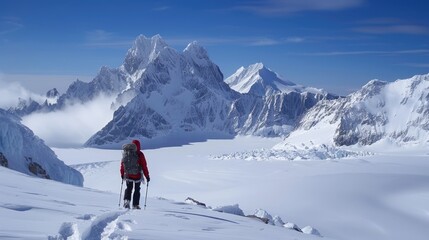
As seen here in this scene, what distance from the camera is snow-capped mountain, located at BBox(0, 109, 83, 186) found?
26.9m

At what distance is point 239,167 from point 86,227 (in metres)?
74.4

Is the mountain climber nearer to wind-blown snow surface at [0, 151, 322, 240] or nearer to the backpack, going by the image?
the backpack

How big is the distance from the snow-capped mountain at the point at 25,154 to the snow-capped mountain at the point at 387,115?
113370 millimetres

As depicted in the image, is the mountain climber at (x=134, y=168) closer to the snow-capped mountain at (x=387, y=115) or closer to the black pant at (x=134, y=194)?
the black pant at (x=134, y=194)

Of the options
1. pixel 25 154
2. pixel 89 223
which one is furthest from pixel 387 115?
pixel 89 223

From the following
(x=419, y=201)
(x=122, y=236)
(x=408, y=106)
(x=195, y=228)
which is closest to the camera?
(x=122, y=236)

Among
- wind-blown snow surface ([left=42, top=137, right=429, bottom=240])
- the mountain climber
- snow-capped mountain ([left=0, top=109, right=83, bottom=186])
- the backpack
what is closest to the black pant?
the mountain climber

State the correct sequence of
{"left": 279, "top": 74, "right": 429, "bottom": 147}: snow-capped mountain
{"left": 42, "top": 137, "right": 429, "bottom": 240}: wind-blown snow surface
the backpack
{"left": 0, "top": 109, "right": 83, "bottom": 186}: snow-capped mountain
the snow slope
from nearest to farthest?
the snow slope → {"left": 42, "top": 137, "right": 429, "bottom": 240}: wind-blown snow surface → the backpack → {"left": 0, "top": 109, "right": 83, "bottom": 186}: snow-capped mountain → {"left": 279, "top": 74, "right": 429, "bottom": 147}: snow-capped mountain

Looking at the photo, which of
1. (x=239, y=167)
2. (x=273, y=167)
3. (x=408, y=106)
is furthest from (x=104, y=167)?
(x=408, y=106)

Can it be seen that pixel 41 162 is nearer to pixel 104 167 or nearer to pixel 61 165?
pixel 61 165

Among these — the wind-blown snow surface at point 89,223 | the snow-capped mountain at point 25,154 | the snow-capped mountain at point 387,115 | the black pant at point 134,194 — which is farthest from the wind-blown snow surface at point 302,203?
the snow-capped mountain at point 387,115

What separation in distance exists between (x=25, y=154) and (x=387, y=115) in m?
124

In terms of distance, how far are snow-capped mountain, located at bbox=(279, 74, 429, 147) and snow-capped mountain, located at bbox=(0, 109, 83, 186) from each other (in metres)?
113

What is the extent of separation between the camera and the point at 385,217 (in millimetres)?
37250
